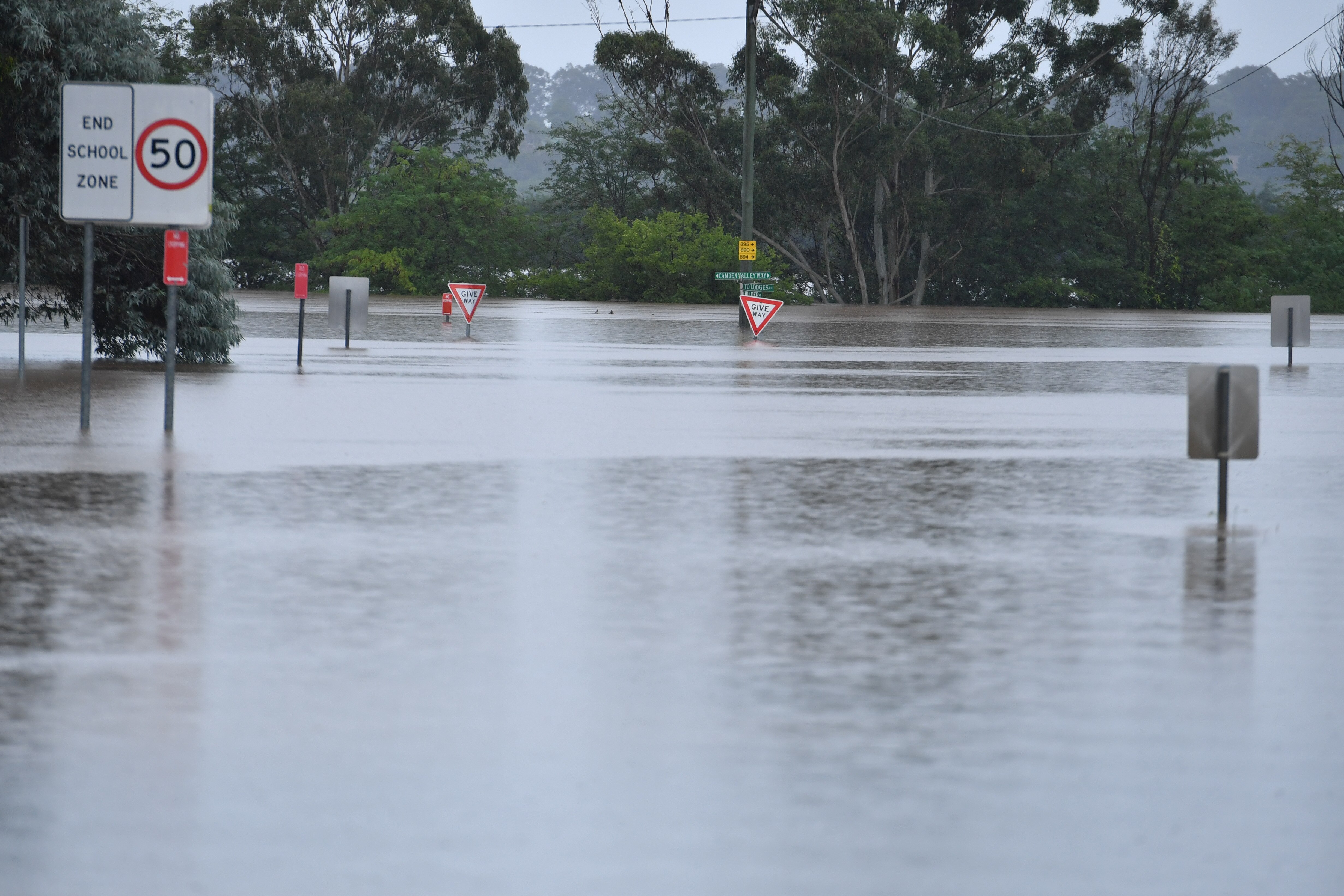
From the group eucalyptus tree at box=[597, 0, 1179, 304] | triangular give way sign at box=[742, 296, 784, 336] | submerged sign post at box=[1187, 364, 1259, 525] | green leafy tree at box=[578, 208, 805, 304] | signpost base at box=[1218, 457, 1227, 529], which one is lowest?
signpost base at box=[1218, 457, 1227, 529]

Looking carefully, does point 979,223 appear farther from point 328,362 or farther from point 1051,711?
point 1051,711

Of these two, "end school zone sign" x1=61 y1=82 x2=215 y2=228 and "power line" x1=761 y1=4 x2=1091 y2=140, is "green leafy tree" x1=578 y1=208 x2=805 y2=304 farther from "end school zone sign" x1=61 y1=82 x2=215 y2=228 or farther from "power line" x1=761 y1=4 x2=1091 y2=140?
"end school zone sign" x1=61 y1=82 x2=215 y2=228

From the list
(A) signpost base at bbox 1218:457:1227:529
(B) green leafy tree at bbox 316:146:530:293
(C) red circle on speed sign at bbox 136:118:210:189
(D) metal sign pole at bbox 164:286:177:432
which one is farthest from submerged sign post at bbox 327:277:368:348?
(B) green leafy tree at bbox 316:146:530:293

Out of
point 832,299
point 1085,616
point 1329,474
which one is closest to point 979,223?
point 832,299

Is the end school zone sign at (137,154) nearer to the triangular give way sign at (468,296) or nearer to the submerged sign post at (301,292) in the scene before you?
the submerged sign post at (301,292)

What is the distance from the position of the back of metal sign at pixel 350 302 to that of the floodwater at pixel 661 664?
1221cm

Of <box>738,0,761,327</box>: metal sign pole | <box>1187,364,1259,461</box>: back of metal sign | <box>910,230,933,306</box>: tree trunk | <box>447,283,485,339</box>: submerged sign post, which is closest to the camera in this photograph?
<box>1187,364,1259,461</box>: back of metal sign

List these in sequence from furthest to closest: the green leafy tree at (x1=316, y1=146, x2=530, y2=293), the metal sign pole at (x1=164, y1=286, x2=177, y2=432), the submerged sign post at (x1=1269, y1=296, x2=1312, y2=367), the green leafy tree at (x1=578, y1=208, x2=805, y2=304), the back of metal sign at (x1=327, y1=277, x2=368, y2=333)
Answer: the green leafy tree at (x1=316, y1=146, x2=530, y2=293) < the green leafy tree at (x1=578, y1=208, x2=805, y2=304) < the submerged sign post at (x1=1269, y1=296, x2=1312, y2=367) < the back of metal sign at (x1=327, y1=277, x2=368, y2=333) < the metal sign pole at (x1=164, y1=286, x2=177, y2=432)

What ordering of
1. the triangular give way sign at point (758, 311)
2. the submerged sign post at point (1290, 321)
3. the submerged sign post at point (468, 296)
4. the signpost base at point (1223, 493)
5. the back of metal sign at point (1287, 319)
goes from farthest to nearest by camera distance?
1. the submerged sign post at point (468, 296)
2. the triangular give way sign at point (758, 311)
3. the back of metal sign at point (1287, 319)
4. the submerged sign post at point (1290, 321)
5. the signpost base at point (1223, 493)

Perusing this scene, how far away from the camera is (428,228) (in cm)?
6975

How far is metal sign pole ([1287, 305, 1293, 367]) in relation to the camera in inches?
1133

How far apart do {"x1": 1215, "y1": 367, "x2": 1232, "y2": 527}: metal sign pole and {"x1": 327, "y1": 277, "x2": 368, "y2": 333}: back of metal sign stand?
750 inches

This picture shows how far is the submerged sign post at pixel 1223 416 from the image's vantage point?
35.4 feet

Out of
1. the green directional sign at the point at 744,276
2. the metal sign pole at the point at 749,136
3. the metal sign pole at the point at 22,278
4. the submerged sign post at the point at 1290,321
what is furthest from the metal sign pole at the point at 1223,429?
the metal sign pole at the point at 749,136
